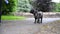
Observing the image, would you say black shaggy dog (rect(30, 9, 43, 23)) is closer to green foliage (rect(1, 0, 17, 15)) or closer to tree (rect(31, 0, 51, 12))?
tree (rect(31, 0, 51, 12))

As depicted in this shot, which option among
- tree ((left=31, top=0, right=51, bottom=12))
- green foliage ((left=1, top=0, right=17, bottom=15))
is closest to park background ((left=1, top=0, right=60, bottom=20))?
green foliage ((left=1, top=0, right=17, bottom=15))

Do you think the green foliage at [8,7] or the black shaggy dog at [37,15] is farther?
the green foliage at [8,7]

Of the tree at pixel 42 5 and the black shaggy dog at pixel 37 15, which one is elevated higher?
the tree at pixel 42 5

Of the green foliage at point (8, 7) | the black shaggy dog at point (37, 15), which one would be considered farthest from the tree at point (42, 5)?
the green foliage at point (8, 7)

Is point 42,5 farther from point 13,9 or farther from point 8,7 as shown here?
point 8,7

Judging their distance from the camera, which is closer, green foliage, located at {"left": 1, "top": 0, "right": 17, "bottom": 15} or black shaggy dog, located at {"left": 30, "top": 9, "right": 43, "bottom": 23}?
black shaggy dog, located at {"left": 30, "top": 9, "right": 43, "bottom": 23}

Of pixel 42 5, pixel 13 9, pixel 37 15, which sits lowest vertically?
pixel 37 15

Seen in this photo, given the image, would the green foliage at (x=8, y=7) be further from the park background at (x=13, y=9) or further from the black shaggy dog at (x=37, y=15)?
the black shaggy dog at (x=37, y=15)

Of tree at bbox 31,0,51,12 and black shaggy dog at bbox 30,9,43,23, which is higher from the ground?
tree at bbox 31,0,51,12

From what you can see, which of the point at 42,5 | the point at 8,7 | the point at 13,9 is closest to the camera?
the point at 42,5

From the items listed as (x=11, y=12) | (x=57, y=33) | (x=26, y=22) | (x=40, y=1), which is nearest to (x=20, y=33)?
(x=57, y=33)

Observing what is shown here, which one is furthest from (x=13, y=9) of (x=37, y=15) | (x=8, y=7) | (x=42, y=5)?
(x=42, y=5)

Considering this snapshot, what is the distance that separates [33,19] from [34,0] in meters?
0.75

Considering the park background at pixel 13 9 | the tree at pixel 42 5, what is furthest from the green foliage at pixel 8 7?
the tree at pixel 42 5
